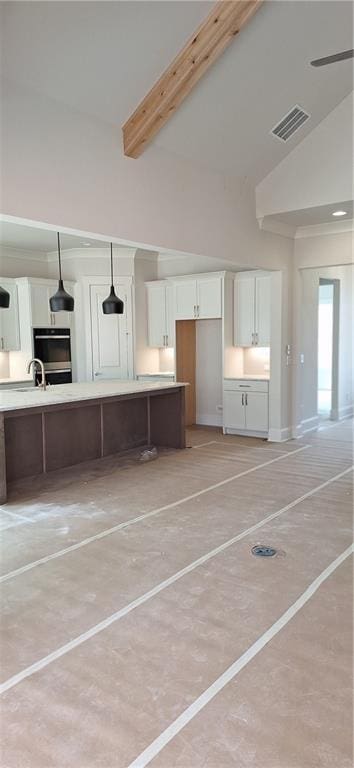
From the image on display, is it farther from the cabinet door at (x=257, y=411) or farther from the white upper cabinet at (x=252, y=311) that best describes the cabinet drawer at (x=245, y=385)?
the white upper cabinet at (x=252, y=311)

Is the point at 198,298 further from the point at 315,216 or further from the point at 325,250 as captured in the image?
the point at 315,216

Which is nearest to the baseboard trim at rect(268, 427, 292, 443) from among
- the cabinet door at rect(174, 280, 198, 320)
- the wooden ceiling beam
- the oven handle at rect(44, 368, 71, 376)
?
the cabinet door at rect(174, 280, 198, 320)

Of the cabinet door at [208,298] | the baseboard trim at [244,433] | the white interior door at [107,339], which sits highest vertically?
the cabinet door at [208,298]

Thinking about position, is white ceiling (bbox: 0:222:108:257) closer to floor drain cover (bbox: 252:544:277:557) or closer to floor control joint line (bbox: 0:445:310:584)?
floor control joint line (bbox: 0:445:310:584)

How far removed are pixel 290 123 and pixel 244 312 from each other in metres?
2.78

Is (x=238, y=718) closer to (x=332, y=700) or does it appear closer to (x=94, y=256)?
(x=332, y=700)

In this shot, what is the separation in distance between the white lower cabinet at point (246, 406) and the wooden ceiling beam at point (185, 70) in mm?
3816

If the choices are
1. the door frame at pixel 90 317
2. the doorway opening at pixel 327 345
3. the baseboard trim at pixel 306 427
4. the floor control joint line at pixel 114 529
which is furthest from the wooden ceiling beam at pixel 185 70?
the doorway opening at pixel 327 345

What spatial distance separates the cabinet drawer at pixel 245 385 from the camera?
285 inches

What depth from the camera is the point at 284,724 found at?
1.94 metres

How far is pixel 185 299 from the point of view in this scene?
26.1ft

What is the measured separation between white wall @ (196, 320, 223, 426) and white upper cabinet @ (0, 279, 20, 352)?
9.47 ft

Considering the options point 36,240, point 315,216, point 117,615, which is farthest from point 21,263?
point 117,615

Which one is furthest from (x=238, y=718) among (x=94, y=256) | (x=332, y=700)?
→ (x=94, y=256)
